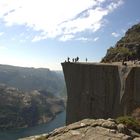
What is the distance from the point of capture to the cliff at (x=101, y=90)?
47656mm

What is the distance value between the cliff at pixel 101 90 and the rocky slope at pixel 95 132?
1017 inches

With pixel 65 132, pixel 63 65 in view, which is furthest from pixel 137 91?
pixel 65 132

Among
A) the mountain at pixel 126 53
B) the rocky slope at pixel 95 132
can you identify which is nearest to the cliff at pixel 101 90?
the mountain at pixel 126 53

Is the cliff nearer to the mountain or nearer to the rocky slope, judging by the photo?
the mountain

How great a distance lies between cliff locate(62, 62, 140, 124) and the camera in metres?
47.7

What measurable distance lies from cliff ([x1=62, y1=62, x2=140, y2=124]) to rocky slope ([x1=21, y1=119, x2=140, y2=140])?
2583 cm

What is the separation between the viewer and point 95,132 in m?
19.9

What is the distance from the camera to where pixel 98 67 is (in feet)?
177

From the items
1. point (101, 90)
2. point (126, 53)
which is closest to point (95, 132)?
point (101, 90)

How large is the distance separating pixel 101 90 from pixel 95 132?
3355 centimetres

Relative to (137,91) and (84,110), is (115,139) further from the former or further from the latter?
(84,110)

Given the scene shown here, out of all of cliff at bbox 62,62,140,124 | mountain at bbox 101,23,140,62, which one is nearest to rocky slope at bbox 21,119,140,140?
cliff at bbox 62,62,140,124

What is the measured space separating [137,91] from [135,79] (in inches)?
71.9

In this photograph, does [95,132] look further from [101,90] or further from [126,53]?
[126,53]
